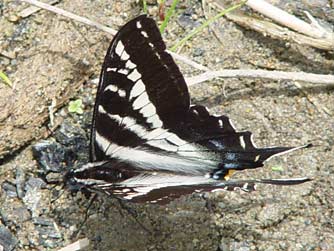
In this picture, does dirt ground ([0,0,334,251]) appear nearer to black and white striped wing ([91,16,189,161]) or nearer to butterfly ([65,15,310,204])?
butterfly ([65,15,310,204])

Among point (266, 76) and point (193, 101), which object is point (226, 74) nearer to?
point (266, 76)

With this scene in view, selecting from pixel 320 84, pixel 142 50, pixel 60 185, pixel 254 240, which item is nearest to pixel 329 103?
pixel 320 84

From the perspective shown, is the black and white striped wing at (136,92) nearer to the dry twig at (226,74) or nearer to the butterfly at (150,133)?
the butterfly at (150,133)

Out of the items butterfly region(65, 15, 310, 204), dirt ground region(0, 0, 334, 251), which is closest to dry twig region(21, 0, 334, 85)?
dirt ground region(0, 0, 334, 251)

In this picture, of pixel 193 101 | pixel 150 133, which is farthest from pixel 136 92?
pixel 193 101

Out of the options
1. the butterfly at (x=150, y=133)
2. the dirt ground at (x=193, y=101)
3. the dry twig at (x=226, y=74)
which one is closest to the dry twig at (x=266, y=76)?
the dry twig at (x=226, y=74)
